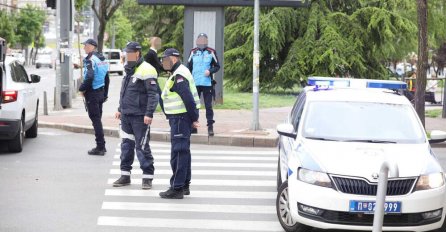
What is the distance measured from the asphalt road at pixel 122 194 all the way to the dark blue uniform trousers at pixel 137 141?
1.14ft

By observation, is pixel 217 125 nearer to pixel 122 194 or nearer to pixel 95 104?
pixel 95 104

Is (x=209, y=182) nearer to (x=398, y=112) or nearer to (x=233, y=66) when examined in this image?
(x=398, y=112)

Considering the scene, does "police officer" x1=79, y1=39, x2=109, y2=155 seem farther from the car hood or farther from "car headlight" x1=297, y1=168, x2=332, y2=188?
"car headlight" x1=297, y1=168, x2=332, y2=188

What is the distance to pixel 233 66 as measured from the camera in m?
28.3

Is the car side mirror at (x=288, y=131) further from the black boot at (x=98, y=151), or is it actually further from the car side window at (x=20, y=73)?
the car side window at (x=20, y=73)

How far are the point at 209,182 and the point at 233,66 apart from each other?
18537 mm

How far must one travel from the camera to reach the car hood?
21.9 ft

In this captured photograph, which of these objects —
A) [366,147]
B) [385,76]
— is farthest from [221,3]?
[366,147]

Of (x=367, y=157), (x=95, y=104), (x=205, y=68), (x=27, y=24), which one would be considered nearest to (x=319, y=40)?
(x=205, y=68)

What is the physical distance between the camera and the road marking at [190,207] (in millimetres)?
8156

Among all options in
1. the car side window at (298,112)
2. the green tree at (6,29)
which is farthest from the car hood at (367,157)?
the green tree at (6,29)

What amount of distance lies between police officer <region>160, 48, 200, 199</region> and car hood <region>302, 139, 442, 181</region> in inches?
66.1

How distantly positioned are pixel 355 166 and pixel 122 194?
11.2 feet

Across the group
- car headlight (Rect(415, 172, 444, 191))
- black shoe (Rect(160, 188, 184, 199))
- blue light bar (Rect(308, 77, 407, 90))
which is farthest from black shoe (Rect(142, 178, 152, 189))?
car headlight (Rect(415, 172, 444, 191))
